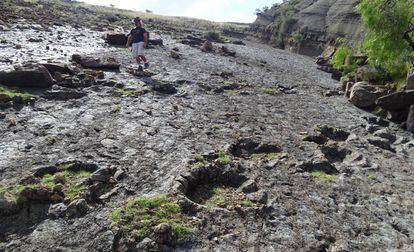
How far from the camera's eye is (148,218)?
913 centimetres

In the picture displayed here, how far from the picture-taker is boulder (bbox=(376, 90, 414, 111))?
1973 centimetres

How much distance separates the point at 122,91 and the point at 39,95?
409 centimetres

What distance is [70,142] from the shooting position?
43.6 feet

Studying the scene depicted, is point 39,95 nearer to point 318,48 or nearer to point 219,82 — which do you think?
point 219,82

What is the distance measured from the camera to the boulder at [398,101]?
64.7ft

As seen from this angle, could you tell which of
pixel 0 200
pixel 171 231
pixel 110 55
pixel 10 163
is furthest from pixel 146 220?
pixel 110 55

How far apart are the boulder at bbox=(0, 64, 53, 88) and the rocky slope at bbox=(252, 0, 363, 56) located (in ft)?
166

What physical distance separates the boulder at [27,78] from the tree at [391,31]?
1817 cm

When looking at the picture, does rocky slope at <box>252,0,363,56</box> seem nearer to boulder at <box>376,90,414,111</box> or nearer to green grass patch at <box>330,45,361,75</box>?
green grass patch at <box>330,45,361,75</box>

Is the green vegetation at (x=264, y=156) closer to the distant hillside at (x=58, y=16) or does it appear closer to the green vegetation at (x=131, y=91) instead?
the green vegetation at (x=131, y=91)

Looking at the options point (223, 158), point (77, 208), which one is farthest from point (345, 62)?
point (77, 208)

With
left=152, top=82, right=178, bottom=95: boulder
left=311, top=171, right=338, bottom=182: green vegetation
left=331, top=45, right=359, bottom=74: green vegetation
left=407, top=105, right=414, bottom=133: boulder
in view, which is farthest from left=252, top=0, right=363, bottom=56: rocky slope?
left=311, top=171, right=338, bottom=182: green vegetation

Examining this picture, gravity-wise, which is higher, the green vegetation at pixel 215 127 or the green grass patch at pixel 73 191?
the green vegetation at pixel 215 127

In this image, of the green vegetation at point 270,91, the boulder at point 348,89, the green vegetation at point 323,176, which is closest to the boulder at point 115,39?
the green vegetation at point 270,91
